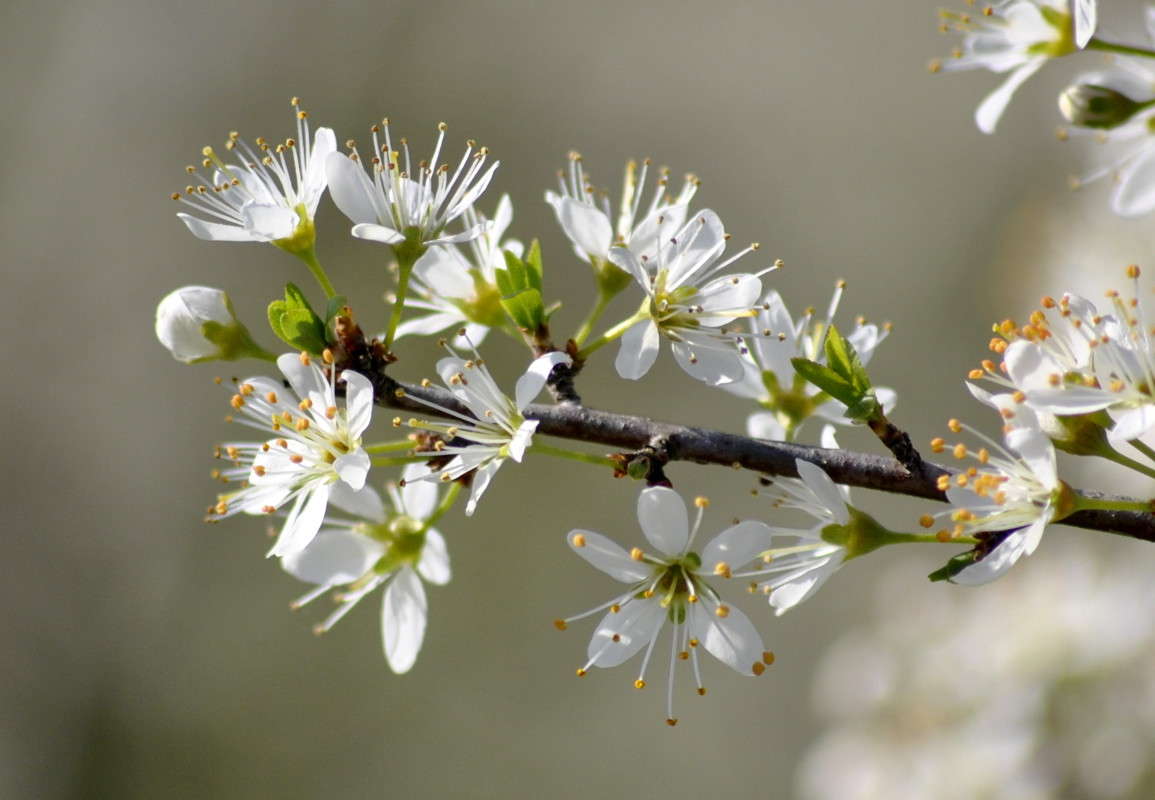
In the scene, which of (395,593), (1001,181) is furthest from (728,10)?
(395,593)

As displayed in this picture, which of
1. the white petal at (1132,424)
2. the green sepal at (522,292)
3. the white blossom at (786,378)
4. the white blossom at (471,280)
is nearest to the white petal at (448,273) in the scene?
the white blossom at (471,280)

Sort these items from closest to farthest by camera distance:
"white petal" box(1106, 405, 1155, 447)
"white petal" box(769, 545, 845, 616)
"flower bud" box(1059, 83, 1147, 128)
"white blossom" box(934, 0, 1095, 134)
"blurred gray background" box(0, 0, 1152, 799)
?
"white petal" box(1106, 405, 1155, 447), "white petal" box(769, 545, 845, 616), "flower bud" box(1059, 83, 1147, 128), "white blossom" box(934, 0, 1095, 134), "blurred gray background" box(0, 0, 1152, 799)

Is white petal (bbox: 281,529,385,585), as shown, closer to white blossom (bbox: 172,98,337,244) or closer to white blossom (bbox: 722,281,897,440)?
white blossom (bbox: 172,98,337,244)

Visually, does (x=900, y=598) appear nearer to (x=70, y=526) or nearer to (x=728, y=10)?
(x=728, y=10)

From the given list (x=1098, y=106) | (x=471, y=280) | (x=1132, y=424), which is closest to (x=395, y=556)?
(x=471, y=280)

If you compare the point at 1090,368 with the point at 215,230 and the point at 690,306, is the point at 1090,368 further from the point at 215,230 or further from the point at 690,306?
the point at 215,230

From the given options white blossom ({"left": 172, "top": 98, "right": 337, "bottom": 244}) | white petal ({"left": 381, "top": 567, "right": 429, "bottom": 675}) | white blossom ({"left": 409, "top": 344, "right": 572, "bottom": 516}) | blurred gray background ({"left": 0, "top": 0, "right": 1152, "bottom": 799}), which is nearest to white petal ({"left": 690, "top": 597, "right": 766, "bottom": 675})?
white blossom ({"left": 409, "top": 344, "right": 572, "bottom": 516})
